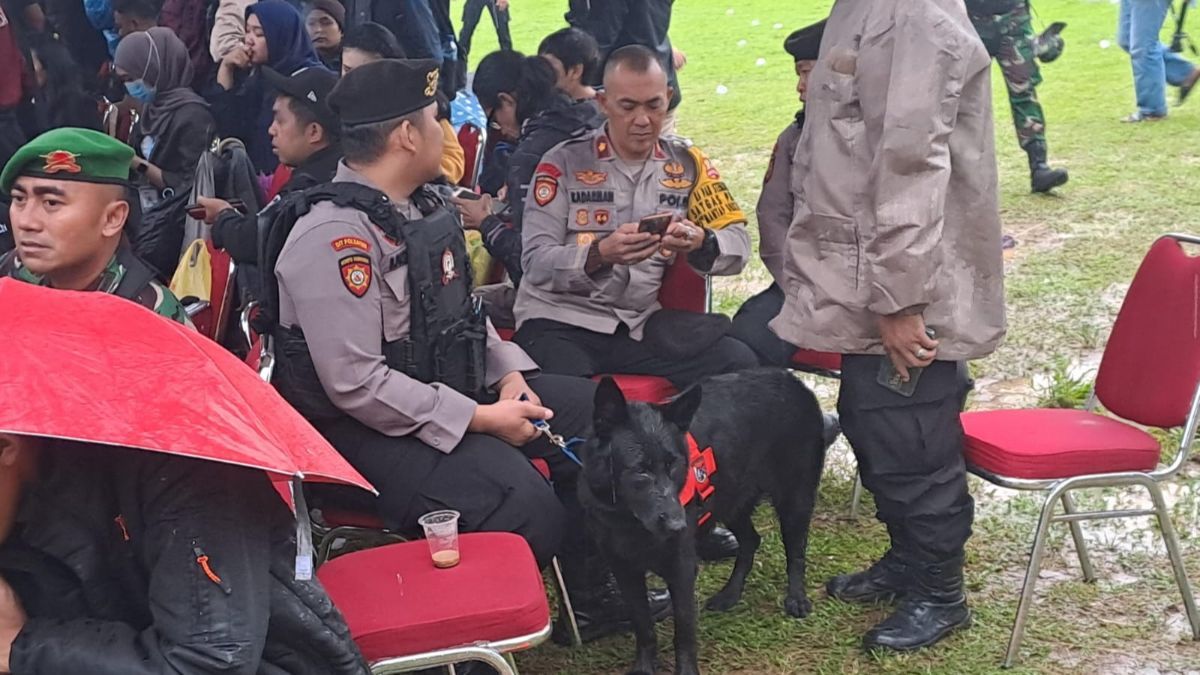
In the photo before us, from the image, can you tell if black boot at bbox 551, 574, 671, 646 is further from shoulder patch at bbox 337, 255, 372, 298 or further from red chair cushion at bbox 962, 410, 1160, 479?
shoulder patch at bbox 337, 255, 372, 298

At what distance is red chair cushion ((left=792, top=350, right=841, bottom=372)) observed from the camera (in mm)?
4500

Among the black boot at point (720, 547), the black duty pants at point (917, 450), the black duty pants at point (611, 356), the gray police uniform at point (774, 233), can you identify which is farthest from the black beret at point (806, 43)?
the black boot at point (720, 547)

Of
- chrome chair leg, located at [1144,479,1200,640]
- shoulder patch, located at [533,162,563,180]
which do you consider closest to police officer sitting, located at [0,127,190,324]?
shoulder patch, located at [533,162,563,180]

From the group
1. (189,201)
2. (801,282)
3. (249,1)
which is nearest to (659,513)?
(801,282)

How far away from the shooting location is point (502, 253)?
191 inches

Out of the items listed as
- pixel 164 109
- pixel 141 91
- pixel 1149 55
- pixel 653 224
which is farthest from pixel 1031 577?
pixel 1149 55

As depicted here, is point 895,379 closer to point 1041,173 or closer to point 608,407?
point 608,407

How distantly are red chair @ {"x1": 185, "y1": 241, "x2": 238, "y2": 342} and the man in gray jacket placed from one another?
199 centimetres

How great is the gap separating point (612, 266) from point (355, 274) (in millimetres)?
1299

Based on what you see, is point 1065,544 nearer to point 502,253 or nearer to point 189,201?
point 502,253

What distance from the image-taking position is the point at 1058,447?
345cm

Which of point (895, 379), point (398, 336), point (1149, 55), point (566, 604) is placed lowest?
point (566, 604)

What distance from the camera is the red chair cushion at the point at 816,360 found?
450 centimetres

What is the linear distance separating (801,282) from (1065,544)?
1.61 meters
